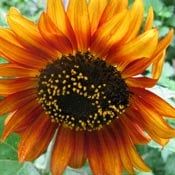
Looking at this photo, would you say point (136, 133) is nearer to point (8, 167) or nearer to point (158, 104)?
point (158, 104)

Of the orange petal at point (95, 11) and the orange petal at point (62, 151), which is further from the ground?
the orange petal at point (95, 11)

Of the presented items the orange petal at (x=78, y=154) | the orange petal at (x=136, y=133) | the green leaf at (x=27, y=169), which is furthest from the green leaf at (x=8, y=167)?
the orange petal at (x=136, y=133)

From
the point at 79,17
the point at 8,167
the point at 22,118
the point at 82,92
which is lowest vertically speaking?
the point at 8,167

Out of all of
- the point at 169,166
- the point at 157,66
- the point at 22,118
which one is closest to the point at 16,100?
the point at 22,118

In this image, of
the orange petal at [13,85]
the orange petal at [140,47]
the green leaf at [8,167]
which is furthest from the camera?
the green leaf at [8,167]

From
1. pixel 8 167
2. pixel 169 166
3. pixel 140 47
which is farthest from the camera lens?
pixel 169 166

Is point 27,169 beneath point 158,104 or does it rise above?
beneath

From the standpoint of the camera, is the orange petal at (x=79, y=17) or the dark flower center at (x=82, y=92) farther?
the dark flower center at (x=82, y=92)

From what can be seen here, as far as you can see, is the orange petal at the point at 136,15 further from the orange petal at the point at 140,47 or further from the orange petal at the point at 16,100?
the orange petal at the point at 16,100

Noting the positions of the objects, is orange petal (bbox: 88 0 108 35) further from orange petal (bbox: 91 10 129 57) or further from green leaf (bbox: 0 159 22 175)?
green leaf (bbox: 0 159 22 175)
